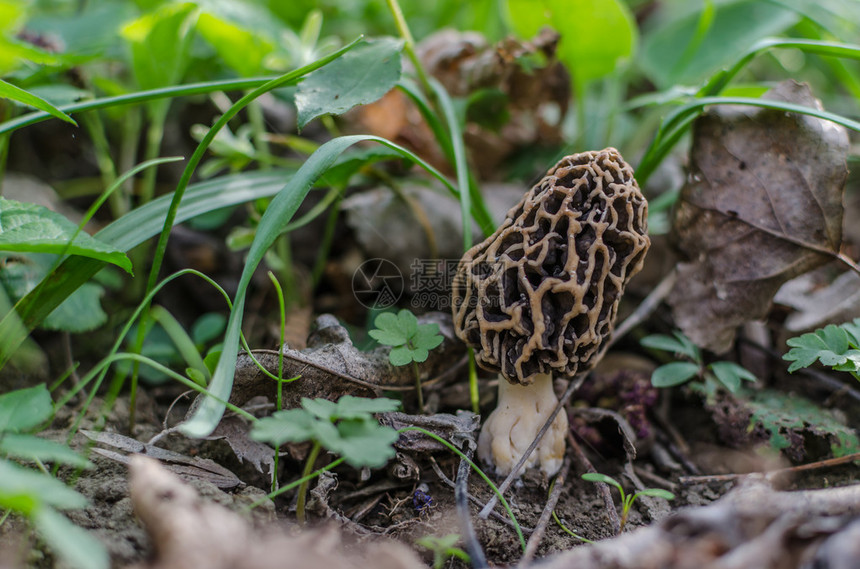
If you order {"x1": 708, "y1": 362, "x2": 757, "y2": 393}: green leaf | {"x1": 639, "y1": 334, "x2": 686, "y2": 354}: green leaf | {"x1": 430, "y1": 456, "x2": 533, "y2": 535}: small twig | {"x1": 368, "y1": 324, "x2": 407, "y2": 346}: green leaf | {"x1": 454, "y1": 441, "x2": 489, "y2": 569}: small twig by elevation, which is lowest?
{"x1": 430, "y1": 456, "x2": 533, "y2": 535}: small twig

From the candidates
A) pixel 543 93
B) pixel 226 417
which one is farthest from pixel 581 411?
pixel 543 93

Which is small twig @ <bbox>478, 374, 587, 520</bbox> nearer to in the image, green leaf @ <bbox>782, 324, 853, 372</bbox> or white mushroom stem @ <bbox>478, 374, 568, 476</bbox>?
white mushroom stem @ <bbox>478, 374, 568, 476</bbox>

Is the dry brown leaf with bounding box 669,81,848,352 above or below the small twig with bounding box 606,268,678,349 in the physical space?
above

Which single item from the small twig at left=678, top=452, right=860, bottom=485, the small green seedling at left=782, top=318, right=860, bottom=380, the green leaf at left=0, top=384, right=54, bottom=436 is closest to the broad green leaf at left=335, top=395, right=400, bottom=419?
the green leaf at left=0, top=384, right=54, bottom=436

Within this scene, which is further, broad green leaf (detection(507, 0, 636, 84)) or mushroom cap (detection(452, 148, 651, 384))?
broad green leaf (detection(507, 0, 636, 84))

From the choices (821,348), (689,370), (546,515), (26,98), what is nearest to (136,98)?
(26,98)

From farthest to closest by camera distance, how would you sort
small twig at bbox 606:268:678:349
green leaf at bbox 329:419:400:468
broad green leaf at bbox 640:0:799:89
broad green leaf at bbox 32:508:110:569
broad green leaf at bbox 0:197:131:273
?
broad green leaf at bbox 640:0:799:89 → small twig at bbox 606:268:678:349 → broad green leaf at bbox 0:197:131:273 → green leaf at bbox 329:419:400:468 → broad green leaf at bbox 32:508:110:569

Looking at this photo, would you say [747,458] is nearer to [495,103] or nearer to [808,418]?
[808,418]

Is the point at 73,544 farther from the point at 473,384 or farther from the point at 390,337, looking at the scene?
the point at 473,384
